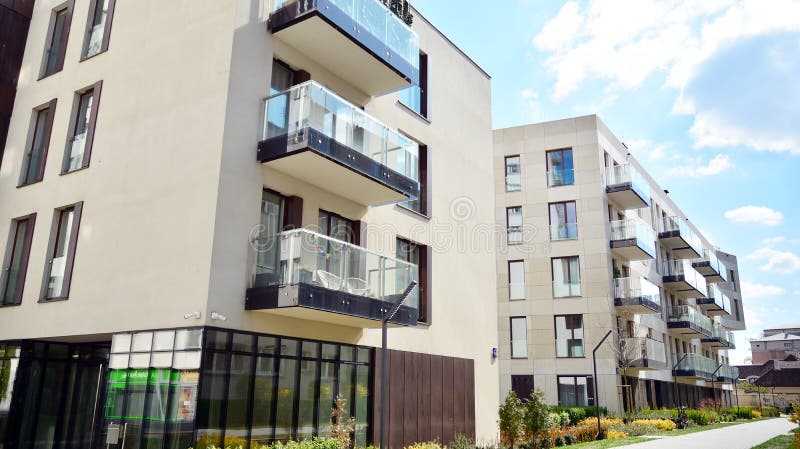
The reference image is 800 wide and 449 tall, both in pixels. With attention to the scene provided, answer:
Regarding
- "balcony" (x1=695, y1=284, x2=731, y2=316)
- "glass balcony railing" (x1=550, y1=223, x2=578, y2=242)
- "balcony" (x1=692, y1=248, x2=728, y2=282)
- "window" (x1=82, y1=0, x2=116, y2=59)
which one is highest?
"balcony" (x1=692, y1=248, x2=728, y2=282)

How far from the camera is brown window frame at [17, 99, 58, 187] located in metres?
17.4

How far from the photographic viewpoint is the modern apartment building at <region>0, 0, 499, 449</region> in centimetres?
1314

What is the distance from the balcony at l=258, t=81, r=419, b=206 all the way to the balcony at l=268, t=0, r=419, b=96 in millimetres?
1688

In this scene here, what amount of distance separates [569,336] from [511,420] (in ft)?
53.0

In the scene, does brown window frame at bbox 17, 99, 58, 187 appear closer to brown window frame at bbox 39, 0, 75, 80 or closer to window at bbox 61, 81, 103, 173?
window at bbox 61, 81, 103, 173

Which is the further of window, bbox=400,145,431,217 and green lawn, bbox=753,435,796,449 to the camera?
window, bbox=400,145,431,217

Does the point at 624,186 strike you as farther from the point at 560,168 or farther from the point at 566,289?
the point at 566,289

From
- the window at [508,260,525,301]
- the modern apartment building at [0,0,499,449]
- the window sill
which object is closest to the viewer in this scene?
the modern apartment building at [0,0,499,449]

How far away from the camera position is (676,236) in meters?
44.2

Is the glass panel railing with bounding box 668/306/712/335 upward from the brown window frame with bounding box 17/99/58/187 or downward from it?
downward

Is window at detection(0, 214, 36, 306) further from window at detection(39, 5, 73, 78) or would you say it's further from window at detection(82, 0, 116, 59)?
window at detection(82, 0, 116, 59)

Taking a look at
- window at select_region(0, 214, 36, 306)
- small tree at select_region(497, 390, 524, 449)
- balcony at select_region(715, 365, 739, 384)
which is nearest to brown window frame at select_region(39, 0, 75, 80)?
window at select_region(0, 214, 36, 306)

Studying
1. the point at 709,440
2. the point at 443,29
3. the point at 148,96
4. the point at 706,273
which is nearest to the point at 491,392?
the point at 709,440

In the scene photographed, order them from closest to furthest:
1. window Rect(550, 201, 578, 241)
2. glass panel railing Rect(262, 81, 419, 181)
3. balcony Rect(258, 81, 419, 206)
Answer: balcony Rect(258, 81, 419, 206)
glass panel railing Rect(262, 81, 419, 181)
window Rect(550, 201, 578, 241)
